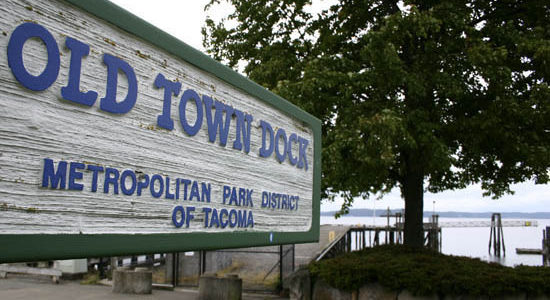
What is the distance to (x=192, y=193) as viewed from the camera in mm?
1776

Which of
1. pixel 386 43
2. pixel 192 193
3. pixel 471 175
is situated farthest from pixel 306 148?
pixel 471 175

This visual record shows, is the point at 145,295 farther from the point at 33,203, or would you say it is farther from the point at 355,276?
the point at 33,203

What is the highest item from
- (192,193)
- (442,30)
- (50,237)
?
(442,30)

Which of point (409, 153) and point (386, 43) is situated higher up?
point (386, 43)

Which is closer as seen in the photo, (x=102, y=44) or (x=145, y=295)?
(x=102, y=44)

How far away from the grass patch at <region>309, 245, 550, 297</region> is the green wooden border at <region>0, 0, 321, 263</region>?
267 inches

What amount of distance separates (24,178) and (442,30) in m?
11.7

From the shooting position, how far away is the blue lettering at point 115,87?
1.45 meters

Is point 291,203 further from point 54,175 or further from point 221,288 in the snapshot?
point 221,288

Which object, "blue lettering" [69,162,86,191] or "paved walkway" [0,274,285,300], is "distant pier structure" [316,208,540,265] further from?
"blue lettering" [69,162,86,191]

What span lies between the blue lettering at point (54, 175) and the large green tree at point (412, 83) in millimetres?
8079

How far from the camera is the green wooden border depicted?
1.23 metres

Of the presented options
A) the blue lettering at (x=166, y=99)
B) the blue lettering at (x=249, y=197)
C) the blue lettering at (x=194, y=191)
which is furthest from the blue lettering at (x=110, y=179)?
the blue lettering at (x=249, y=197)

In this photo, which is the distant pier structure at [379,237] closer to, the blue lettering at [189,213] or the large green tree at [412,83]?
the large green tree at [412,83]
